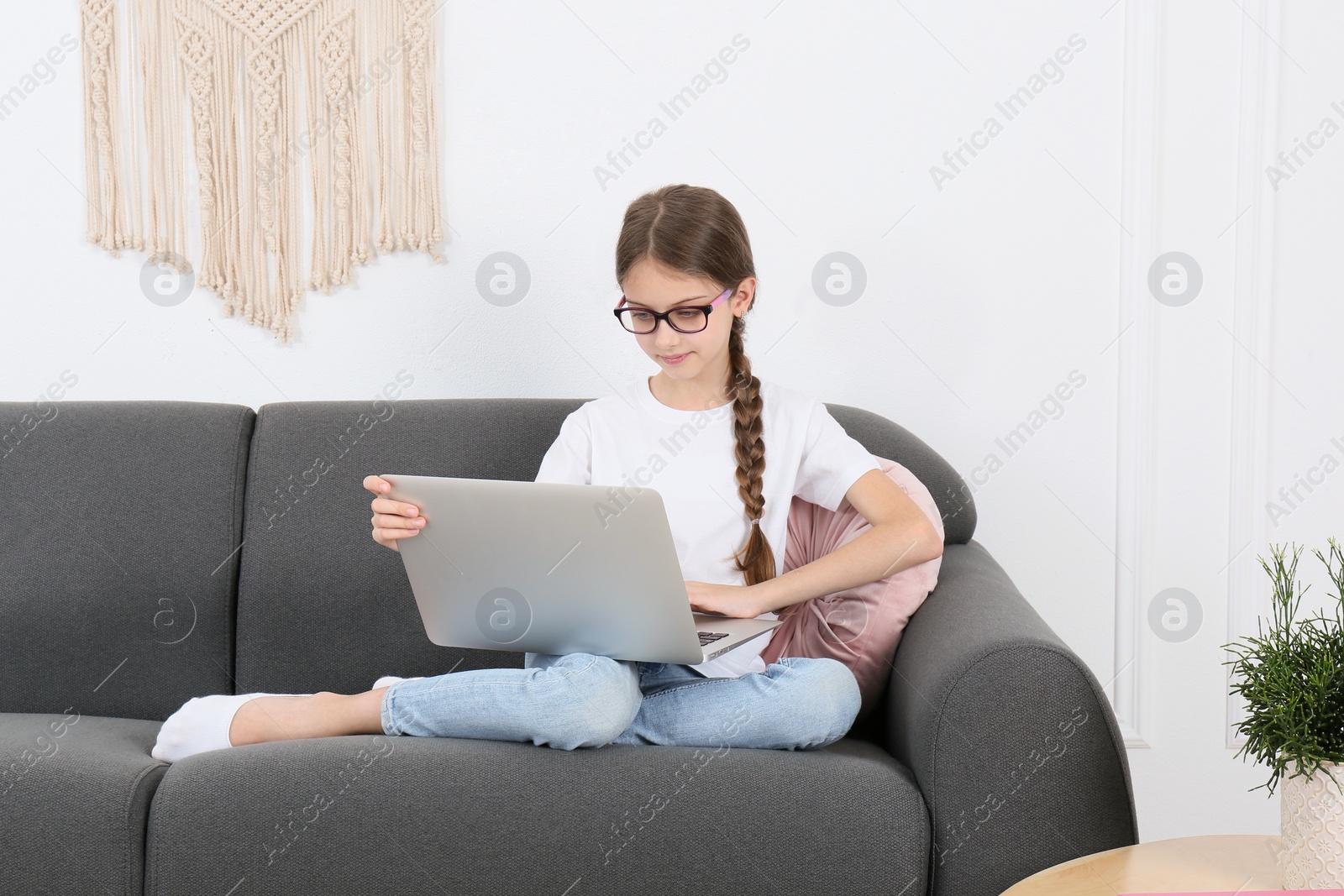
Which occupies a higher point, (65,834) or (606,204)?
(606,204)

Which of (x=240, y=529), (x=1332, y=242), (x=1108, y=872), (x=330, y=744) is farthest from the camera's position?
(x=1332, y=242)

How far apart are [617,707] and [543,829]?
15cm

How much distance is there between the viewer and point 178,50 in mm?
1902

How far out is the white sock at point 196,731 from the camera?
1.28 m

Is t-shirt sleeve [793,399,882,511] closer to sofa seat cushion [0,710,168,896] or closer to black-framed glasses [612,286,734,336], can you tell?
black-framed glasses [612,286,734,336]

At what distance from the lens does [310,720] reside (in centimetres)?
128

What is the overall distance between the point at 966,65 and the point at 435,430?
3.75 ft

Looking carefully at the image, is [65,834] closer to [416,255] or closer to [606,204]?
[416,255]

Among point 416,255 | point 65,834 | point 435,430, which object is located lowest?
point 65,834

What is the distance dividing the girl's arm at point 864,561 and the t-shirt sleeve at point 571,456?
315mm

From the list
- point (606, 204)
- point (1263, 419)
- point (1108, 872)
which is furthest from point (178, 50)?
point (1263, 419)

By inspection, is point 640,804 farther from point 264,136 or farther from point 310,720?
point 264,136

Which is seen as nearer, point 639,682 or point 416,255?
point 639,682

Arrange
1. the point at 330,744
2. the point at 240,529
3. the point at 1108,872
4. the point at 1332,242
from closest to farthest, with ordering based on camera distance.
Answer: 1. the point at 1108,872
2. the point at 330,744
3. the point at 240,529
4. the point at 1332,242
